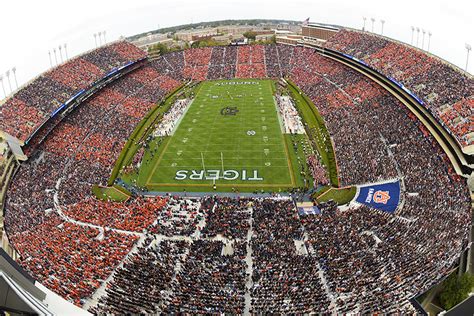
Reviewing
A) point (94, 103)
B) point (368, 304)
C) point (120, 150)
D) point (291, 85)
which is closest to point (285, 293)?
point (368, 304)

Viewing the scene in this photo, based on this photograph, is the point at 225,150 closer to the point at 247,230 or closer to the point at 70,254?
the point at 247,230

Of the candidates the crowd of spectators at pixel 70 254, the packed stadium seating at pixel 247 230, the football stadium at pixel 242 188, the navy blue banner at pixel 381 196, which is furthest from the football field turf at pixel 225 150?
the crowd of spectators at pixel 70 254

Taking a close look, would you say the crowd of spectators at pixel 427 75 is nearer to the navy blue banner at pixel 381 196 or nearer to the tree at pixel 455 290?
the navy blue banner at pixel 381 196

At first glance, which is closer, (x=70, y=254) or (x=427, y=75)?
(x=70, y=254)

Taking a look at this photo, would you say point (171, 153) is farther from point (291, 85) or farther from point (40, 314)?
point (40, 314)

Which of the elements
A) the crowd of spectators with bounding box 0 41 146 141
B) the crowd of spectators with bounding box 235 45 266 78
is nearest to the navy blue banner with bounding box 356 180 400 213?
the crowd of spectators with bounding box 0 41 146 141

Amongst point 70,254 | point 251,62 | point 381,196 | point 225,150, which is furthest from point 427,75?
point 251,62

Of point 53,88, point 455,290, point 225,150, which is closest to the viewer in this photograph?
point 455,290

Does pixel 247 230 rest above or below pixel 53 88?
below
